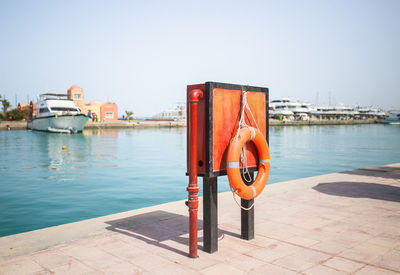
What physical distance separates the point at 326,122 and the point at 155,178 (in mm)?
94207

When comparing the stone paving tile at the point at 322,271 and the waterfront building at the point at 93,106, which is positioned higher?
the waterfront building at the point at 93,106

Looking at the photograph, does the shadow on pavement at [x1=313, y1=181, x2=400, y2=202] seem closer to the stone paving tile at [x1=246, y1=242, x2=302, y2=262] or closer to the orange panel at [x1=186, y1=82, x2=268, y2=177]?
the stone paving tile at [x1=246, y1=242, x2=302, y2=262]

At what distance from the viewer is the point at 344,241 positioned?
167 inches

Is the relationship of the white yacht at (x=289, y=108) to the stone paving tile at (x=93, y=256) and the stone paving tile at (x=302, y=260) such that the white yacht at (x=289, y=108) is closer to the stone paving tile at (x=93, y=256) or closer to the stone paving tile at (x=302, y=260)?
the stone paving tile at (x=302, y=260)

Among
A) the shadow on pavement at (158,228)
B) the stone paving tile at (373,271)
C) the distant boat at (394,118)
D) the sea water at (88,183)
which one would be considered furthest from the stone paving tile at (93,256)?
the distant boat at (394,118)

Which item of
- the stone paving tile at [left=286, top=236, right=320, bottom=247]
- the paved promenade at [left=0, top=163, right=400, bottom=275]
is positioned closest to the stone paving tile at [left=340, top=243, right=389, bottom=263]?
the paved promenade at [left=0, top=163, right=400, bottom=275]

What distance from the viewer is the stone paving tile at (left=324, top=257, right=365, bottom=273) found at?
11.3ft

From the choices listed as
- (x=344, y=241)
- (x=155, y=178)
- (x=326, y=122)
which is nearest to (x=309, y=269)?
(x=344, y=241)

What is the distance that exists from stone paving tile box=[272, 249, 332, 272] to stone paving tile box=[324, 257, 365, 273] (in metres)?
0.08

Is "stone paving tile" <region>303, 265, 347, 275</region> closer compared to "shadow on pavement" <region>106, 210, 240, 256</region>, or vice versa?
"stone paving tile" <region>303, 265, 347, 275</region>

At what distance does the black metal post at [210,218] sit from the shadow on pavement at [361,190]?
Answer: 375 cm

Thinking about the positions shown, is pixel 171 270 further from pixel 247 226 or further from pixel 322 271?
pixel 322 271

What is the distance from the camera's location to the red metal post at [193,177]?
12.5 feet

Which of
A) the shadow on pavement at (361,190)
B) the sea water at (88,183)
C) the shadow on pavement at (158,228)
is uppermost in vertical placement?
the shadow on pavement at (361,190)
